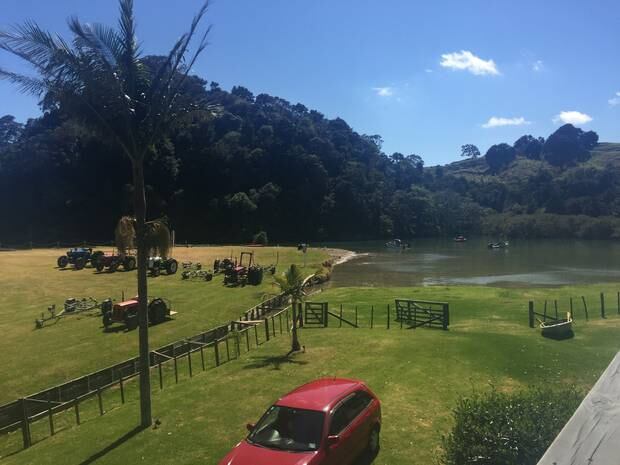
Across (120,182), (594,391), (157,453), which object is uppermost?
(120,182)

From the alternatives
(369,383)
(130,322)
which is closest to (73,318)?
(130,322)

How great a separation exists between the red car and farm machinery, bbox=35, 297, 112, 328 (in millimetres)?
25226

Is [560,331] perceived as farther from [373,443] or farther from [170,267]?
[170,267]

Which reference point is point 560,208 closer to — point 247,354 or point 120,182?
point 120,182

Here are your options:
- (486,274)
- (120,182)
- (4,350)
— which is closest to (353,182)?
(120,182)

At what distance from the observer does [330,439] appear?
9367 mm

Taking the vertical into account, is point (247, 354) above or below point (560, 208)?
below

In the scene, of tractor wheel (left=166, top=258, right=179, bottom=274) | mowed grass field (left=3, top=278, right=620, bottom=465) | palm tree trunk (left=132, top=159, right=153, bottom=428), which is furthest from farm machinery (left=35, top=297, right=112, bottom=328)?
palm tree trunk (left=132, top=159, right=153, bottom=428)

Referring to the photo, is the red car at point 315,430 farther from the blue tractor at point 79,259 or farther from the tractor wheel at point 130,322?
the blue tractor at point 79,259

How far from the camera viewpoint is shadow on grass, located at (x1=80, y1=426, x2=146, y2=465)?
508 inches

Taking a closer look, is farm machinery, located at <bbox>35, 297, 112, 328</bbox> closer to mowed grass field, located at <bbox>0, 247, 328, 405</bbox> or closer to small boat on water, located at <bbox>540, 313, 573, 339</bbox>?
mowed grass field, located at <bbox>0, 247, 328, 405</bbox>

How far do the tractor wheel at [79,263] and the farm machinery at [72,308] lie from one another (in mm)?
17557

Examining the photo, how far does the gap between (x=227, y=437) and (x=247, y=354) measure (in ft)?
32.0

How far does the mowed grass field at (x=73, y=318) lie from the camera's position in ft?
79.2
